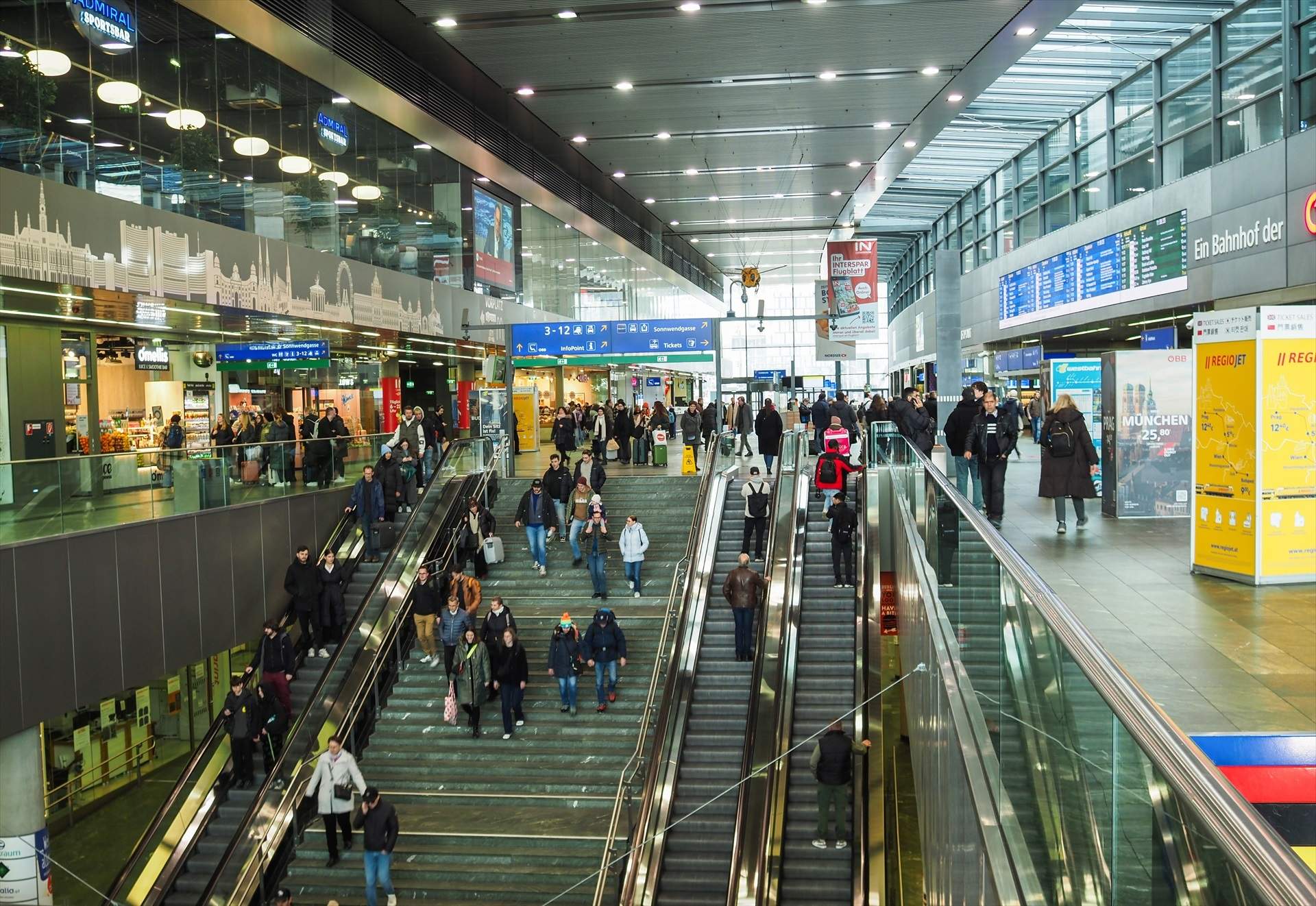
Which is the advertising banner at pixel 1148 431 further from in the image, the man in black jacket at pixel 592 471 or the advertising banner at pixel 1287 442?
the man in black jacket at pixel 592 471

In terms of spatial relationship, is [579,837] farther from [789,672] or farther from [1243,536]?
[1243,536]

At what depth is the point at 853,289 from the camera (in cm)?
3164

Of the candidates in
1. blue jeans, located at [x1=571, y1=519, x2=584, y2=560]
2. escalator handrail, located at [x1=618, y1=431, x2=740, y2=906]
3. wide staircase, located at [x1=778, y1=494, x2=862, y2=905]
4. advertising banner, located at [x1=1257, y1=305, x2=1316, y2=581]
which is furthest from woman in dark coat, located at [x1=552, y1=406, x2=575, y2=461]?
advertising banner, located at [x1=1257, y1=305, x2=1316, y2=581]

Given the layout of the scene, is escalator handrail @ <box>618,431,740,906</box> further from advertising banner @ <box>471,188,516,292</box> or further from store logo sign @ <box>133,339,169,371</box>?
store logo sign @ <box>133,339,169,371</box>

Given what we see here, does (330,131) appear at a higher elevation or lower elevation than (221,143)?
higher

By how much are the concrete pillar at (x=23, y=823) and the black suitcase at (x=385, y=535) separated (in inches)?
280

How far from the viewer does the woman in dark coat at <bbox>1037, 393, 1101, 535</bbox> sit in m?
13.3

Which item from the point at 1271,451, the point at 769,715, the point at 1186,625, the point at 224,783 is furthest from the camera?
the point at 224,783

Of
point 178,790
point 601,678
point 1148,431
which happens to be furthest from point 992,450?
point 178,790

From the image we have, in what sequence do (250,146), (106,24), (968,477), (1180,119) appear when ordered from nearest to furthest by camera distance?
(968,477)
(106,24)
(250,146)
(1180,119)

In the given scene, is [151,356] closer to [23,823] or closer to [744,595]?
[23,823]

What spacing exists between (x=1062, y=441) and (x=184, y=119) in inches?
535

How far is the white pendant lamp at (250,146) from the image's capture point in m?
18.5

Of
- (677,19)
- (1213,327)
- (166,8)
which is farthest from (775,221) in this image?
(1213,327)
